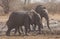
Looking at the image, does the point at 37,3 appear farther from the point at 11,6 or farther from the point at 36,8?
the point at 11,6

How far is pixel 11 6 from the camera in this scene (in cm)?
467

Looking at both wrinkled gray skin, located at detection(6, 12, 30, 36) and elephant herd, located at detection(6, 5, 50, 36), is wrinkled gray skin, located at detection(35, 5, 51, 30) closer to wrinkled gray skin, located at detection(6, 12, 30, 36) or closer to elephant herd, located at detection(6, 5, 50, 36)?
elephant herd, located at detection(6, 5, 50, 36)

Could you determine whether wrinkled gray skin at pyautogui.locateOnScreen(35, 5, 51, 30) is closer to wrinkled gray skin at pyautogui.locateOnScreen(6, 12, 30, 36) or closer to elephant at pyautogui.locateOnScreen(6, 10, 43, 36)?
elephant at pyautogui.locateOnScreen(6, 10, 43, 36)

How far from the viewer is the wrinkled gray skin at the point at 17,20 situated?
461 centimetres

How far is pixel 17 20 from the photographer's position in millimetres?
4621

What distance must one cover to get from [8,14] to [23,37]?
381 millimetres

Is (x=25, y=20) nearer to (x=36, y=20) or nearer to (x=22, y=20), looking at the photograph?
(x=22, y=20)

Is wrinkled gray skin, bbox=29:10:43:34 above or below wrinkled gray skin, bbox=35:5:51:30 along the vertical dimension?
below

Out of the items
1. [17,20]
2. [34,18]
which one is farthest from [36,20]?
[17,20]

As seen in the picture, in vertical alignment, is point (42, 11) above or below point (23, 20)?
above

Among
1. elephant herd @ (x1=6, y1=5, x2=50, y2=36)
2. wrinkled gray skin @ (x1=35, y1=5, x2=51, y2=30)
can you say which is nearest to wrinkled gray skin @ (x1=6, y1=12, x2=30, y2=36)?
elephant herd @ (x1=6, y1=5, x2=50, y2=36)

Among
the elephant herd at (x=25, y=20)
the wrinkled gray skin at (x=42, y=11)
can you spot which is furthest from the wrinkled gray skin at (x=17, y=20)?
the wrinkled gray skin at (x=42, y=11)

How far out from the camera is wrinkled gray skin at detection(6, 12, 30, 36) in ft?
15.1

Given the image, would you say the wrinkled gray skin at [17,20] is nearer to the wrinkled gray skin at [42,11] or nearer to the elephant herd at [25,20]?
the elephant herd at [25,20]
